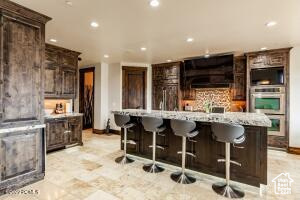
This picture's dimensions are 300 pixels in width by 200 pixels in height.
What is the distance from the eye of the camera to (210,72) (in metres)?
5.23

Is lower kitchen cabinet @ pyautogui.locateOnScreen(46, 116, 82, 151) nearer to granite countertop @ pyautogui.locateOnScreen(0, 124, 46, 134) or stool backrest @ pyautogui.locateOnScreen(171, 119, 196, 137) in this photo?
granite countertop @ pyautogui.locateOnScreen(0, 124, 46, 134)

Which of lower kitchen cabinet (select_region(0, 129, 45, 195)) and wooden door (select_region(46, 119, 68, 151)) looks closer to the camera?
lower kitchen cabinet (select_region(0, 129, 45, 195))

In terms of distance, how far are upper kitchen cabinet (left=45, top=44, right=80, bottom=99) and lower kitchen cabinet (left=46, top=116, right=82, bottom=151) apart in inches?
27.7

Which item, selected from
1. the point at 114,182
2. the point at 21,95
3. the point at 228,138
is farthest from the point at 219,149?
the point at 21,95

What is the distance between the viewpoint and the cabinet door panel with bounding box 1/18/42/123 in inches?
98.5

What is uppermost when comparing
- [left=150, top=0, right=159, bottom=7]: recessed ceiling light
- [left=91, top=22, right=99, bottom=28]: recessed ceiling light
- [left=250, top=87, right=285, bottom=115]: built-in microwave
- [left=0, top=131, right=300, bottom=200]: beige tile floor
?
[left=91, top=22, right=99, bottom=28]: recessed ceiling light

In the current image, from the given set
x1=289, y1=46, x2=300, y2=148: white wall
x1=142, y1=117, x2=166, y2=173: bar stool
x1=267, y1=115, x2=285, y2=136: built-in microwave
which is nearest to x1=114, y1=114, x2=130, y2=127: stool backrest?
x1=142, y1=117, x2=166, y2=173: bar stool

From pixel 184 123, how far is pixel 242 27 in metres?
2.23

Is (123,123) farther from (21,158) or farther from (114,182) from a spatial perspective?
(21,158)

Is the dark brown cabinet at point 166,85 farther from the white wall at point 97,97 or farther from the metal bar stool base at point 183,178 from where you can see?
the metal bar stool base at point 183,178

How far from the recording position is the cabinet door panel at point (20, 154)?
98.1 inches

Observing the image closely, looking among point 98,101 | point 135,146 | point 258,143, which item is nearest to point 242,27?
point 258,143

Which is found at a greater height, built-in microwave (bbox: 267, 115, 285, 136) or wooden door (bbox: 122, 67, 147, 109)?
wooden door (bbox: 122, 67, 147, 109)

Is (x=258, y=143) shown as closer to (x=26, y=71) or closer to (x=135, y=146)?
(x=135, y=146)
